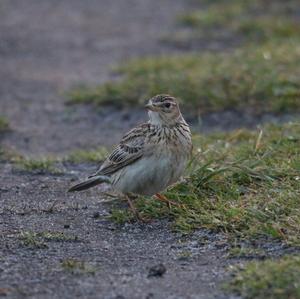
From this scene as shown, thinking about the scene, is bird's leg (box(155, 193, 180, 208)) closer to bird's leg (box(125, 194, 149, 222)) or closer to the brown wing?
bird's leg (box(125, 194, 149, 222))

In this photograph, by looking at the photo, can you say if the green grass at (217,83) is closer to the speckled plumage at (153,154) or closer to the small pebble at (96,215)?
the speckled plumage at (153,154)

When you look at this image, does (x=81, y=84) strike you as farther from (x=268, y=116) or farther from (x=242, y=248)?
(x=242, y=248)

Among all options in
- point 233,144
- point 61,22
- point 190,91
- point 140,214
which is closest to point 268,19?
point 61,22

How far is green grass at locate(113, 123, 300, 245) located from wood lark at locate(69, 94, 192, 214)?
0.23 m

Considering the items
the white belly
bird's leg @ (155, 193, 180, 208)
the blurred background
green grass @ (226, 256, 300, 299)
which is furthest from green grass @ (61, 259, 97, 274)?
the blurred background

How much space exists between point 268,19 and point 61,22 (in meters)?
3.48

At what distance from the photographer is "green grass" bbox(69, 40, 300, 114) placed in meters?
11.3

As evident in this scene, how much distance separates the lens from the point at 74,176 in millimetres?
9375

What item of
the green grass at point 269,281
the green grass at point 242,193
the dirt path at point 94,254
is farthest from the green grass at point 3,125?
the green grass at point 269,281

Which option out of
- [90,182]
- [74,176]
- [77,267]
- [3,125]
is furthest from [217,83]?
[77,267]

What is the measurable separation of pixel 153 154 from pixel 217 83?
4205mm

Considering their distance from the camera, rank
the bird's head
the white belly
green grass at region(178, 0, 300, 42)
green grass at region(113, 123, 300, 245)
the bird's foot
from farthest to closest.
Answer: green grass at region(178, 0, 300, 42) < the bird's head < the bird's foot < the white belly < green grass at region(113, 123, 300, 245)

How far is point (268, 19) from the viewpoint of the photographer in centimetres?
1597

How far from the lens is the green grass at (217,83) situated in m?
11.3
